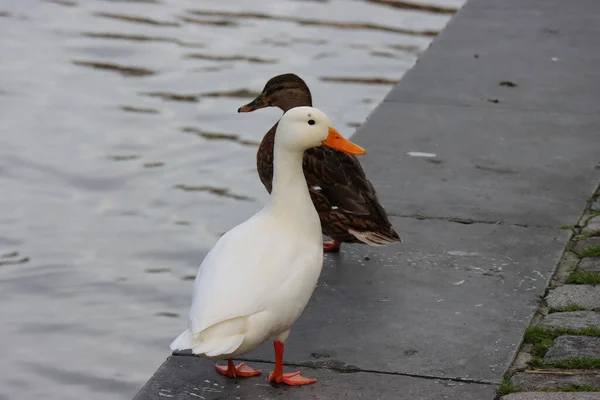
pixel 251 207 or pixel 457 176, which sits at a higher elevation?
pixel 457 176

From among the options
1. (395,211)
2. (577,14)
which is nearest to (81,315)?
(395,211)

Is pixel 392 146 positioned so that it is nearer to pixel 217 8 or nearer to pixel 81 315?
pixel 81 315

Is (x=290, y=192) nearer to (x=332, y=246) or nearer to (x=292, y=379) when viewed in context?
(x=292, y=379)

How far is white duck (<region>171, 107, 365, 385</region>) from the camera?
13.3ft

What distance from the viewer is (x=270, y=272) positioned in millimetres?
4266

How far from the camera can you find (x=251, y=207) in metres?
7.52

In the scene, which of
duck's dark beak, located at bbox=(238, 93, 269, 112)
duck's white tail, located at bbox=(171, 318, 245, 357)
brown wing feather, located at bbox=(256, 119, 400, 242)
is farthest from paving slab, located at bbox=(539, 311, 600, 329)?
duck's dark beak, located at bbox=(238, 93, 269, 112)

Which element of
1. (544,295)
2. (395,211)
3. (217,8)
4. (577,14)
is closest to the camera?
(544,295)

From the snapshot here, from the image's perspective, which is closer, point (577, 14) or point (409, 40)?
point (577, 14)

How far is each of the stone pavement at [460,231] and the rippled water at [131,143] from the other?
1.08 metres

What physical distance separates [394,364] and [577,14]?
5787 millimetres

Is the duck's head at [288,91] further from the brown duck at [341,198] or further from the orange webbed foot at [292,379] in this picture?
the orange webbed foot at [292,379]

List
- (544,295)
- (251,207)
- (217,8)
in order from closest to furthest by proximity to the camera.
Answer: (544,295) → (251,207) → (217,8)

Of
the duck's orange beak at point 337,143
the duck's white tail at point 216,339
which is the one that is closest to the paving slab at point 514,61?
the duck's orange beak at point 337,143
